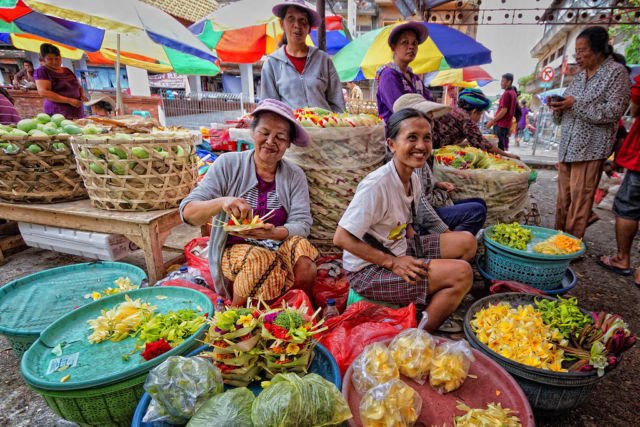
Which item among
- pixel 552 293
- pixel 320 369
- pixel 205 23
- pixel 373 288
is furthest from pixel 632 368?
pixel 205 23

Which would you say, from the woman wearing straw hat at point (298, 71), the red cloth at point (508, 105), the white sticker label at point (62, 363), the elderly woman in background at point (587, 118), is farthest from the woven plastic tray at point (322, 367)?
the red cloth at point (508, 105)

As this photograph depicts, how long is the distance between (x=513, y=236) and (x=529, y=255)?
283mm

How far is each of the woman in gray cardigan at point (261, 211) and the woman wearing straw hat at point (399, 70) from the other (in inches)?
49.4

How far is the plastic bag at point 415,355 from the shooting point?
1500 millimetres

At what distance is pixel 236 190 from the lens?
2.26 metres

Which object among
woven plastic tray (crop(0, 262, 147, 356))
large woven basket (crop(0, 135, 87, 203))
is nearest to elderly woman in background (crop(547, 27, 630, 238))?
woven plastic tray (crop(0, 262, 147, 356))

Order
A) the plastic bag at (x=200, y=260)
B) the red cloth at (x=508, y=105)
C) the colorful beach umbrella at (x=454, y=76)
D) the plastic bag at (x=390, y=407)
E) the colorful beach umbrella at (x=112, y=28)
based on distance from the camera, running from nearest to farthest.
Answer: the plastic bag at (x=390, y=407) < the plastic bag at (x=200, y=260) < the colorful beach umbrella at (x=112, y=28) < the red cloth at (x=508, y=105) < the colorful beach umbrella at (x=454, y=76)

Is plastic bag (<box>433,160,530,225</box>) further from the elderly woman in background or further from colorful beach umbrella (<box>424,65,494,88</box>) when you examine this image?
colorful beach umbrella (<box>424,65,494,88</box>)

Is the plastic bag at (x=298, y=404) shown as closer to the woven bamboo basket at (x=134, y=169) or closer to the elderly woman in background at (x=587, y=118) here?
the woven bamboo basket at (x=134, y=169)

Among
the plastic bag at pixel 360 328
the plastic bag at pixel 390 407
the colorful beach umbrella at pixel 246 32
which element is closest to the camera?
the plastic bag at pixel 390 407

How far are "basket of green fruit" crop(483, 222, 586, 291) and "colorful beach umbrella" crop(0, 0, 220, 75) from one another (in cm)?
429

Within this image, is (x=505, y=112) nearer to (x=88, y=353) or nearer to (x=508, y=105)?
(x=508, y=105)

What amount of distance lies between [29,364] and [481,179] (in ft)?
11.4

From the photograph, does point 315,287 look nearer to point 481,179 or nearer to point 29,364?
point 29,364
